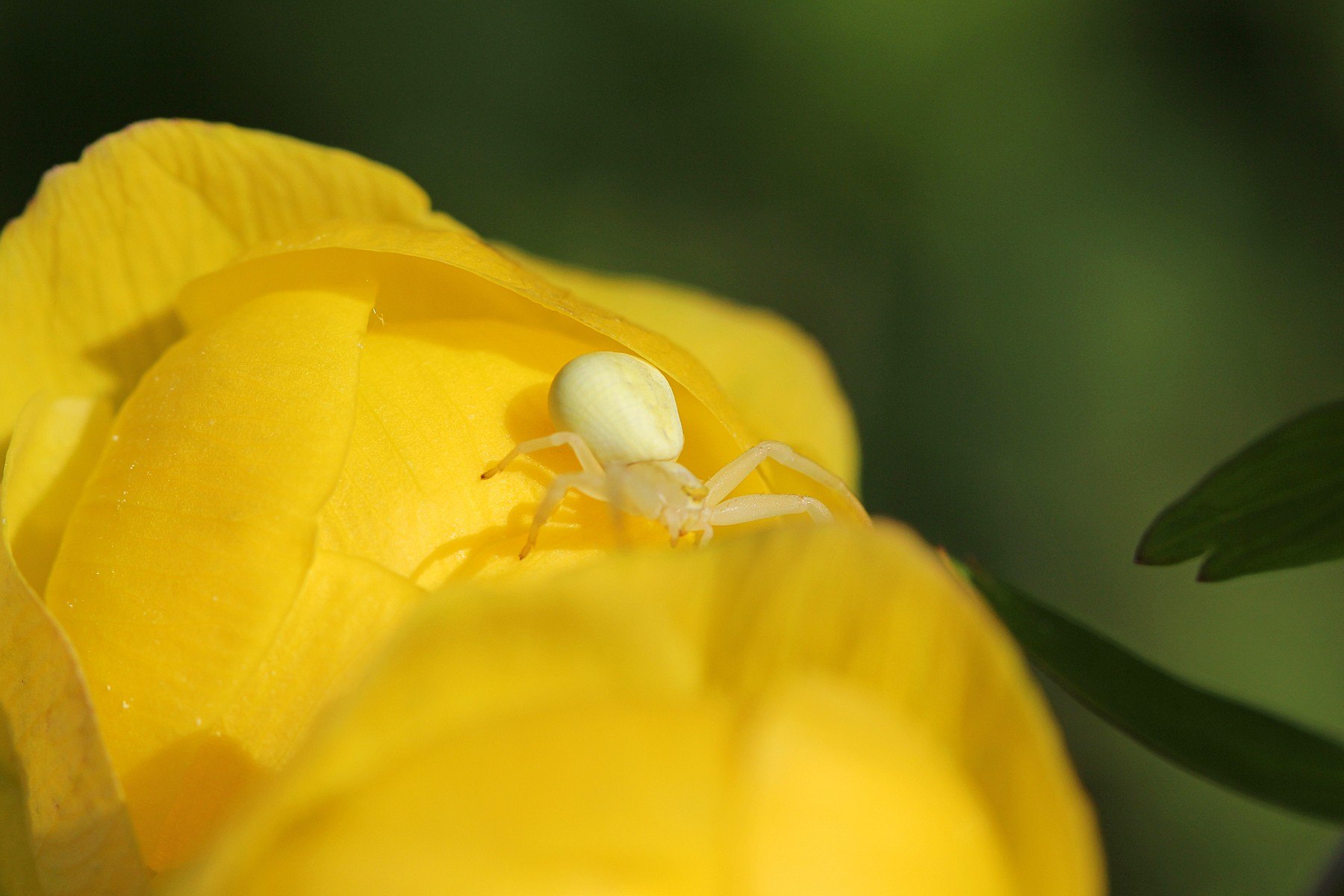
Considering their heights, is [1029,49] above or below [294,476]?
above

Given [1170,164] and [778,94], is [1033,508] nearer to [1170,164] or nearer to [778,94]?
[1170,164]

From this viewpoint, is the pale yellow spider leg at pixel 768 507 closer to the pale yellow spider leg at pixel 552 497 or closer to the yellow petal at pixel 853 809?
the pale yellow spider leg at pixel 552 497

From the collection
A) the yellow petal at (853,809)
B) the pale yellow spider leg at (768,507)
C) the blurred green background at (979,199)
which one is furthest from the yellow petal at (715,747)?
the blurred green background at (979,199)

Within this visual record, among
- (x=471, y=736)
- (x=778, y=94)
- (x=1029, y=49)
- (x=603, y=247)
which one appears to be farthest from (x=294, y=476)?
(x=1029, y=49)

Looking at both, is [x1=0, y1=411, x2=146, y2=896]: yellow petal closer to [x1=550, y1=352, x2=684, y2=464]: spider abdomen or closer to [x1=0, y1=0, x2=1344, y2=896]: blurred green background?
[x1=550, y1=352, x2=684, y2=464]: spider abdomen

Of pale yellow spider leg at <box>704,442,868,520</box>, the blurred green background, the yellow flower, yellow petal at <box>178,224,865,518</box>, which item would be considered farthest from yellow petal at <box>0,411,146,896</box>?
the blurred green background
